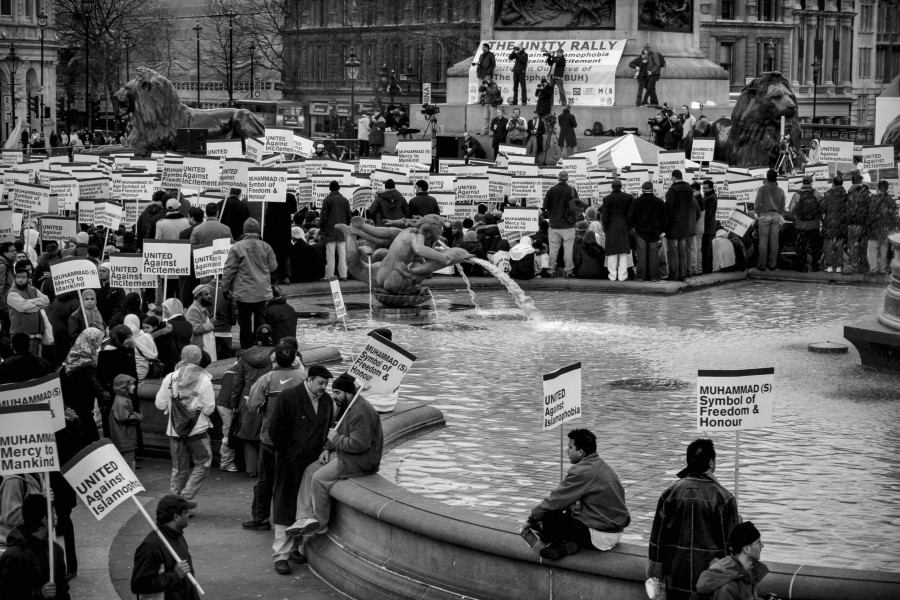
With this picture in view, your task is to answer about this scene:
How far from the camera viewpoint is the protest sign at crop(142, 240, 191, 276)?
64.7ft

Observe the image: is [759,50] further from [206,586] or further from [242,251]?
[206,586]

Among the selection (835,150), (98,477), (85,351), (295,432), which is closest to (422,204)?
(835,150)

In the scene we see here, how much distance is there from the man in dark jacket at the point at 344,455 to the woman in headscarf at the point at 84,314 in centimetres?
603

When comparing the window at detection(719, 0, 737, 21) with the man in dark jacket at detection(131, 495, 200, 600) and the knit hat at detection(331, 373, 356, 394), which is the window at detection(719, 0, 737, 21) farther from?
the man in dark jacket at detection(131, 495, 200, 600)

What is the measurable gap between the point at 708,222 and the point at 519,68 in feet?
68.8

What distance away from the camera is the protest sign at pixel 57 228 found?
26.2m

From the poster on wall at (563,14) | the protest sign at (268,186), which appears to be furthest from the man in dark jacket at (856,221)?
the poster on wall at (563,14)

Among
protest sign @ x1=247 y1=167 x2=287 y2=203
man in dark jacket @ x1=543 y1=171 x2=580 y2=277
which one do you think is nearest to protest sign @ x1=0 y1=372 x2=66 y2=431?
protest sign @ x1=247 y1=167 x2=287 y2=203

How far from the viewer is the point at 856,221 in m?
27.5

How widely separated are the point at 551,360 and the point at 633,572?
30.8 ft

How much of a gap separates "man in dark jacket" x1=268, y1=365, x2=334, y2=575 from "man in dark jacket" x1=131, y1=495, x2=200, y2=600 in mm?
2496

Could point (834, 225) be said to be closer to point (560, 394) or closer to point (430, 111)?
point (560, 394)

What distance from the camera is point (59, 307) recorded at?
1853 cm

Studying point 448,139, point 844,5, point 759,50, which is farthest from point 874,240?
point 844,5
